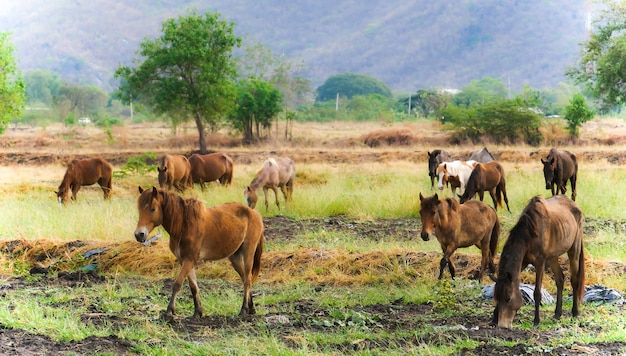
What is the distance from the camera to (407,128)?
3694cm

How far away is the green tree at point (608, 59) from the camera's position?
27.6 meters

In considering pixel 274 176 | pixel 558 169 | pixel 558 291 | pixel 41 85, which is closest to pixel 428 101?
pixel 41 85

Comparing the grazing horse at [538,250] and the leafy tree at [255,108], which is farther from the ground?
the leafy tree at [255,108]

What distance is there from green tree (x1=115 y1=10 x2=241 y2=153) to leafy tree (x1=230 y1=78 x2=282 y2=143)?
3650 millimetres

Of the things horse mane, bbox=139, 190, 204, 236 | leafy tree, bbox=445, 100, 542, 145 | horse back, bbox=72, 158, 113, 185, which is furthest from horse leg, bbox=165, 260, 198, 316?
leafy tree, bbox=445, 100, 542, 145

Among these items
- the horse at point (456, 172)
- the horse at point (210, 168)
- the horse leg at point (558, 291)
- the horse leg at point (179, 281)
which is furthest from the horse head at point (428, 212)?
the horse at point (210, 168)

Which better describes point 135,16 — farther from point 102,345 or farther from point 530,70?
point 102,345

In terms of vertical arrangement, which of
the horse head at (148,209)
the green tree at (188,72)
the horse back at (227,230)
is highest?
the green tree at (188,72)

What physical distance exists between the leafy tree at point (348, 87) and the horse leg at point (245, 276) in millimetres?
66219

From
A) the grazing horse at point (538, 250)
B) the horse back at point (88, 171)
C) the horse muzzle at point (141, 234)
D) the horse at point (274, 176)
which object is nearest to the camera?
the grazing horse at point (538, 250)

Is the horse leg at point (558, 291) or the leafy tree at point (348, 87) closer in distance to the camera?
the horse leg at point (558, 291)

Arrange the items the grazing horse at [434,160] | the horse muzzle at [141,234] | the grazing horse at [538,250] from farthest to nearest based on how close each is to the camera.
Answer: the grazing horse at [434,160], the horse muzzle at [141,234], the grazing horse at [538,250]

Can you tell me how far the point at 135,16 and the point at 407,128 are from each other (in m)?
62.5

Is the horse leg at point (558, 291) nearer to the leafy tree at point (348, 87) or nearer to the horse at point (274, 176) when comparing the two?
the horse at point (274, 176)
